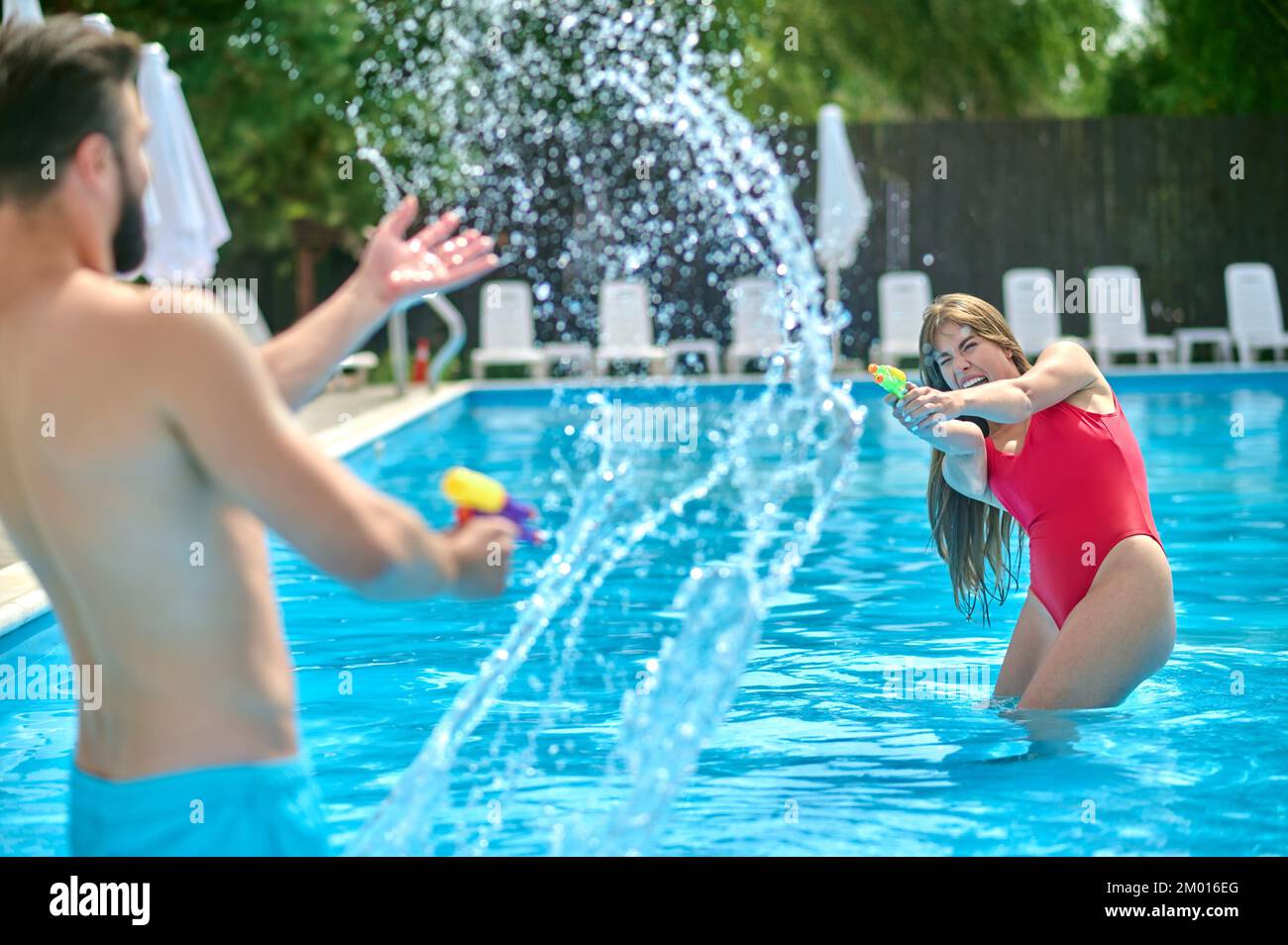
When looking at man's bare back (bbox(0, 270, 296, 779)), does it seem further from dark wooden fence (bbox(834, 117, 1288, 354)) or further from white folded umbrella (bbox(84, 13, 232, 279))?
dark wooden fence (bbox(834, 117, 1288, 354))

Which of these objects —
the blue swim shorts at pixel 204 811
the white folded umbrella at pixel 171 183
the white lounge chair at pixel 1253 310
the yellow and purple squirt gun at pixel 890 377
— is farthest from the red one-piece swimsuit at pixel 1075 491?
the white lounge chair at pixel 1253 310

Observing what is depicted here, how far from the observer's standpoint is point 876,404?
55.3 feet

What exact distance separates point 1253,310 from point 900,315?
3.65 meters

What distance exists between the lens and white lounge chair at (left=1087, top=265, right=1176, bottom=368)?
60.0 feet

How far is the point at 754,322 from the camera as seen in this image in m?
18.7

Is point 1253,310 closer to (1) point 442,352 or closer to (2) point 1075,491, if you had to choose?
(1) point 442,352

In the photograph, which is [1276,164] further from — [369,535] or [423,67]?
[369,535]

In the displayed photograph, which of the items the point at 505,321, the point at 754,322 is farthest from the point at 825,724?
the point at 505,321

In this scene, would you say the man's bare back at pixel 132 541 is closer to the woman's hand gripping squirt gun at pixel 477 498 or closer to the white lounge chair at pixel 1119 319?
the woman's hand gripping squirt gun at pixel 477 498

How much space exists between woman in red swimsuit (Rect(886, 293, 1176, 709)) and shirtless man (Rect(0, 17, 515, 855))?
8.03ft

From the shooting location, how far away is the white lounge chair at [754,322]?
61.0ft

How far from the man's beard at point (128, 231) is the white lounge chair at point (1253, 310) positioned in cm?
1748

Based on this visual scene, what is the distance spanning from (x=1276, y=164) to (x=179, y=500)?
20.1 metres
